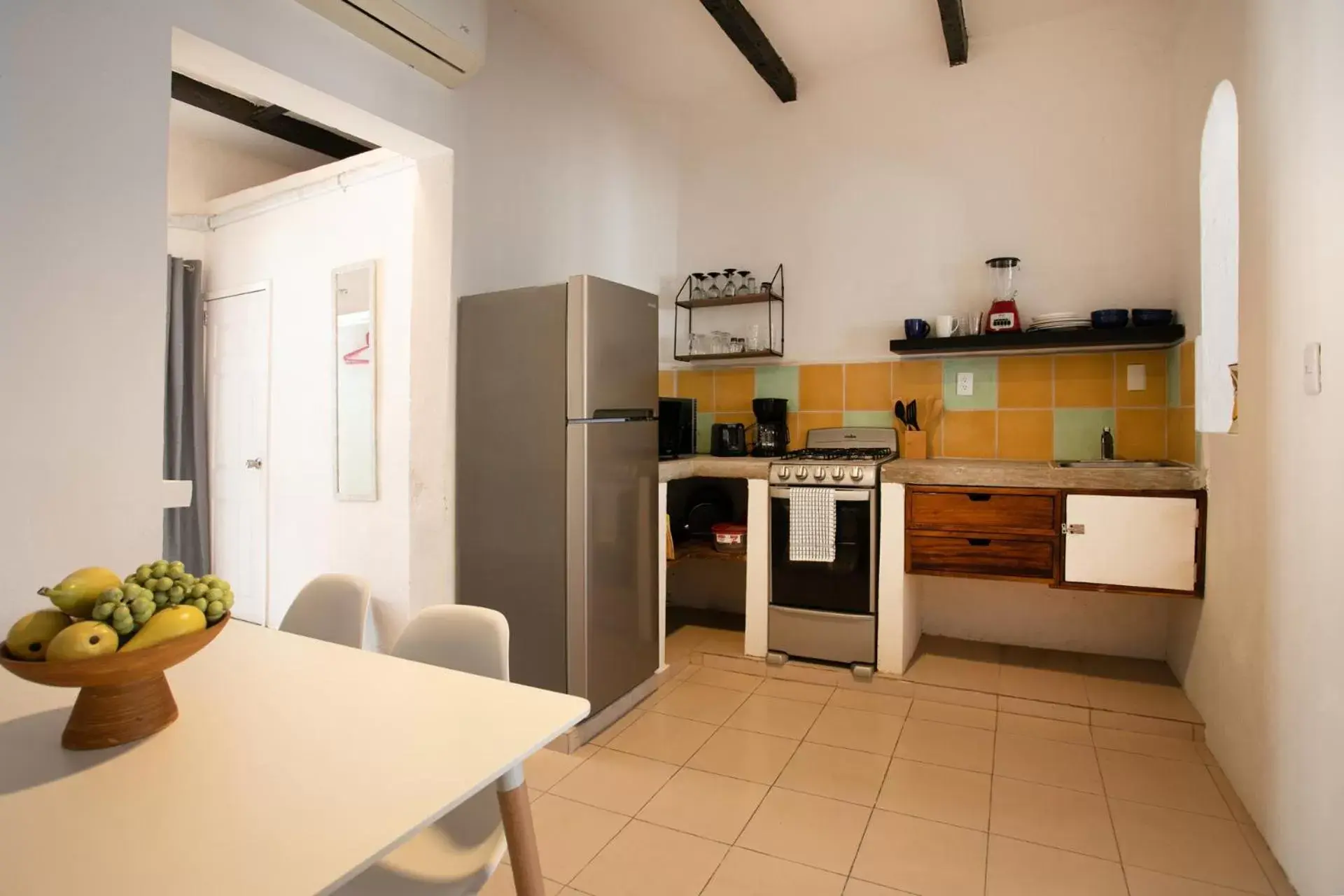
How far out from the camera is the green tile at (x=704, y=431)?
4188 mm

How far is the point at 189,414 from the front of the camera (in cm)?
405

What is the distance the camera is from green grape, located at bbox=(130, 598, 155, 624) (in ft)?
3.03

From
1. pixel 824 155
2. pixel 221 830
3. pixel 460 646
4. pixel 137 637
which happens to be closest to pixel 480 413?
pixel 460 646

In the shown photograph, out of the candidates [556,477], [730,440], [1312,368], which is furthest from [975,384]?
[556,477]

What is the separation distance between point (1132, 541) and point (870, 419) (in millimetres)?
1367

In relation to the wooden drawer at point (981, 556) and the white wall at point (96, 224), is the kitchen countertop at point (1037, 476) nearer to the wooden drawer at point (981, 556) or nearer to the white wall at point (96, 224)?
the wooden drawer at point (981, 556)

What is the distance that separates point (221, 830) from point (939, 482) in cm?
277

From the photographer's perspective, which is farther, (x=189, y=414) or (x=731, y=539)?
(x=189, y=414)

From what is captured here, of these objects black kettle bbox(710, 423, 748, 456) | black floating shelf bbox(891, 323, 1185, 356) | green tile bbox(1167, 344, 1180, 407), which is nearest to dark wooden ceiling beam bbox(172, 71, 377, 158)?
black kettle bbox(710, 423, 748, 456)

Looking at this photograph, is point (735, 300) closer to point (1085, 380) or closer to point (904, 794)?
point (1085, 380)

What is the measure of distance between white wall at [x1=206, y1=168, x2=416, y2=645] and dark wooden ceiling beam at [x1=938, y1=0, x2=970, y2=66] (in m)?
2.47

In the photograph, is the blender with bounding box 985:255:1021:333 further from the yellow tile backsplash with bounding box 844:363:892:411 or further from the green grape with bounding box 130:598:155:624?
the green grape with bounding box 130:598:155:624

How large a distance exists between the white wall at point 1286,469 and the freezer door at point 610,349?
6.44 feet

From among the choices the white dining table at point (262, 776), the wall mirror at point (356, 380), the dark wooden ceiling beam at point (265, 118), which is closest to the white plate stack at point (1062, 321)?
the white dining table at point (262, 776)
